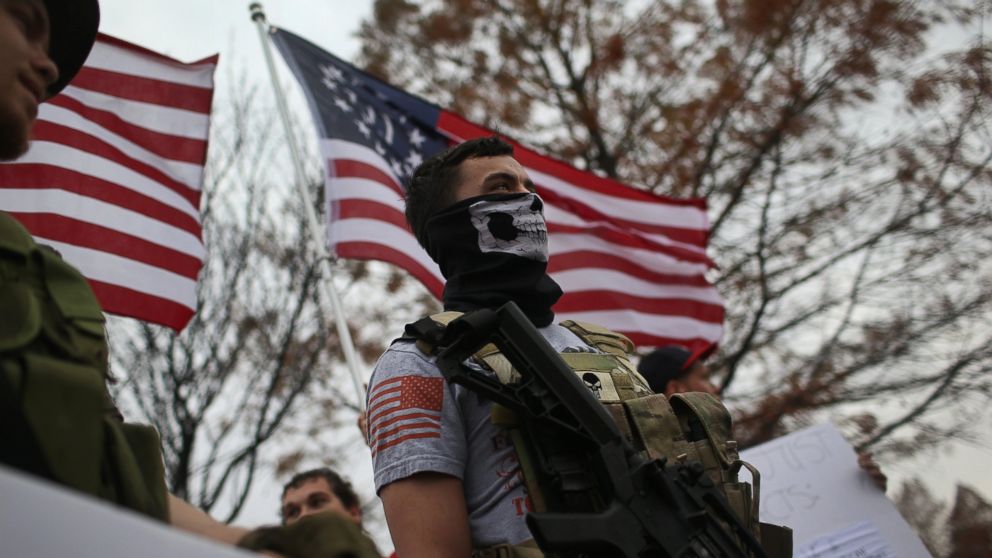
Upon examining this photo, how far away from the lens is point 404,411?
2125mm

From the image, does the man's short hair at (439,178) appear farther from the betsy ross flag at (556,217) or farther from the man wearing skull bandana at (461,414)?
the betsy ross flag at (556,217)

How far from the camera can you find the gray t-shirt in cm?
207

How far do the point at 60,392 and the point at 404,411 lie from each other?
986 mm

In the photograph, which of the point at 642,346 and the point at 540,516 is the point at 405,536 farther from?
the point at 642,346

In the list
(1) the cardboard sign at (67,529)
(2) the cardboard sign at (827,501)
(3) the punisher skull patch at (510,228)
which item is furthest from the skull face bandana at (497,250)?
(2) the cardboard sign at (827,501)

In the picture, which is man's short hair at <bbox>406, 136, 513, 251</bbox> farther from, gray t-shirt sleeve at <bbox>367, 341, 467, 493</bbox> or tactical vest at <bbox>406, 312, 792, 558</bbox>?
gray t-shirt sleeve at <bbox>367, 341, 467, 493</bbox>

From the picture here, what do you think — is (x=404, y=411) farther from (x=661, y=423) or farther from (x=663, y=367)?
(x=663, y=367)

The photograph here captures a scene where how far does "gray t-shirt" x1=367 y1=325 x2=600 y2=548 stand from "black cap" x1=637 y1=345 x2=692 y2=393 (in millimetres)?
2304

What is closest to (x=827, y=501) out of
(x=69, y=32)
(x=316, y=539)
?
A: (x=316, y=539)

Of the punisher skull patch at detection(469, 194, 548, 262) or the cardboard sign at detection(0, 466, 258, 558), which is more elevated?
the punisher skull patch at detection(469, 194, 548, 262)

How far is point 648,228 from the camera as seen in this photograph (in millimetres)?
6465

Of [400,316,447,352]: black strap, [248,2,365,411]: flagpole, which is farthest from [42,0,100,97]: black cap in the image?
[248,2,365,411]: flagpole

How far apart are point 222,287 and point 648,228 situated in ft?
17.3

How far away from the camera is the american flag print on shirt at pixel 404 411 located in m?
2.10
